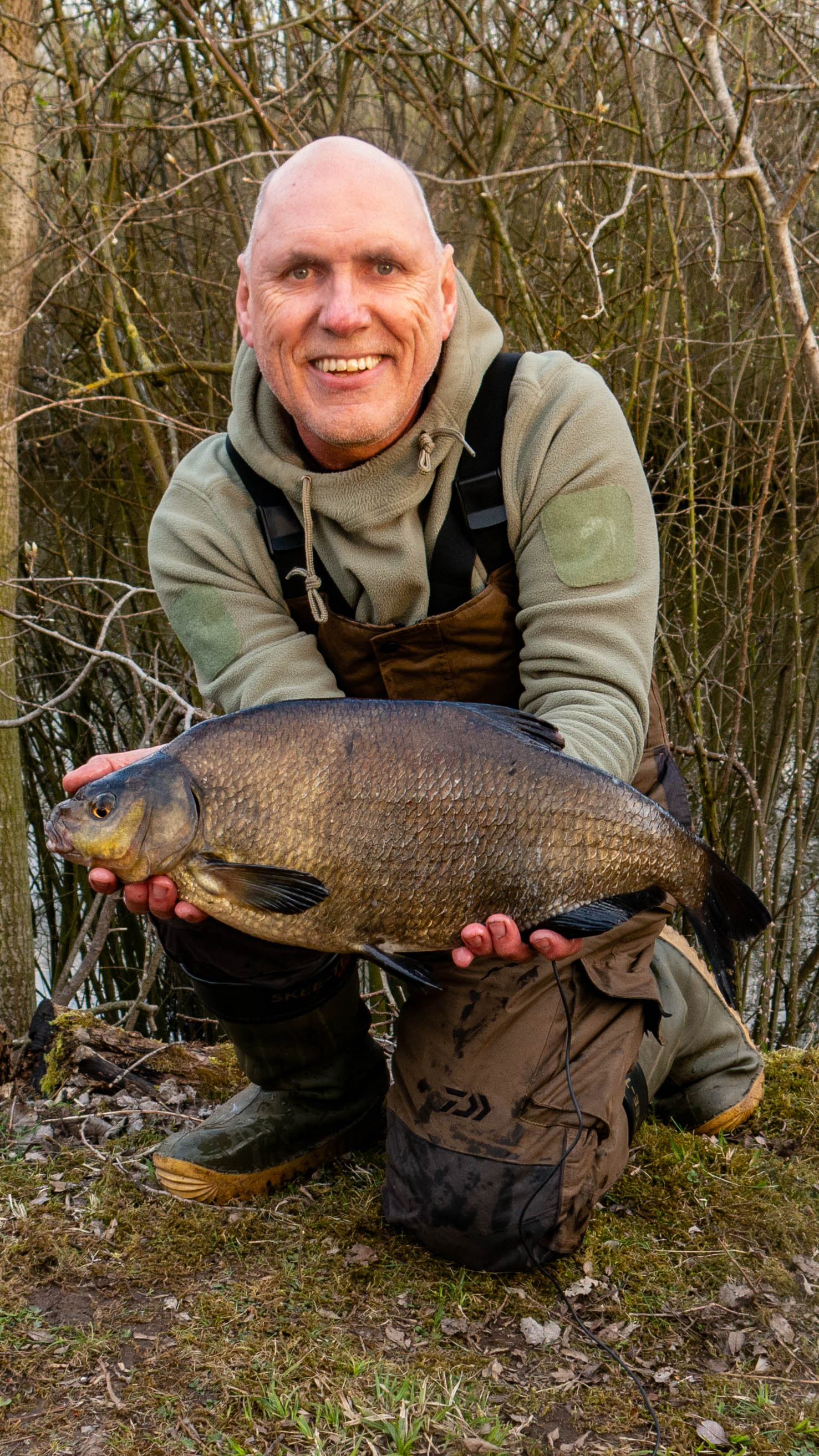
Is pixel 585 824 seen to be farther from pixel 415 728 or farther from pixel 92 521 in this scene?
pixel 92 521

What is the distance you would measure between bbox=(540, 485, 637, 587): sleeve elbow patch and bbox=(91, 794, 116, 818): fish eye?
109cm

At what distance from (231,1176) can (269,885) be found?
3.16 feet

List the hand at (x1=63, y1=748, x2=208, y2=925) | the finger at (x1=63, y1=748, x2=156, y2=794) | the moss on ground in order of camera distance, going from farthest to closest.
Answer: the finger at (x1=63, y1=748, x2=156, y2=794) → the hand at (x1=63, y1=748, x2=208, y2=925) → the moss on ground

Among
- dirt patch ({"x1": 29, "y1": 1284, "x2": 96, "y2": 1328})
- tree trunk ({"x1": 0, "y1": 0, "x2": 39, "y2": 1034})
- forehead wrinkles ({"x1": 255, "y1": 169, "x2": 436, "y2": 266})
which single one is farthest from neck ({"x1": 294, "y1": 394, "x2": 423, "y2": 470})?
tree trunk ({"x1": 0, "y1": 0, "x2": 39, "y2": 1034})

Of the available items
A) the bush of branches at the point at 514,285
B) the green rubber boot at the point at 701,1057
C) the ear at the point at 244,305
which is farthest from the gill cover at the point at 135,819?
the bush of branches at the point at 514,285

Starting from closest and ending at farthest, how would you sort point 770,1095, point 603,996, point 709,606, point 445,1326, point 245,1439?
point 245,1439, point 445,1326, point 603,996, point 770,1095, point 709,606

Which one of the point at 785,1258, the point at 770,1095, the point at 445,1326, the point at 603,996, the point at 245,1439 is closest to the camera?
the point at 245,1439

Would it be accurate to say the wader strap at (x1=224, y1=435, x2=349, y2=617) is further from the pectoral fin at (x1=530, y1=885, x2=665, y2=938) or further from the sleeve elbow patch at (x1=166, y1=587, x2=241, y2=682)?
the pectoral fin at (x1=530, y1=885, x2=665, y2=938)

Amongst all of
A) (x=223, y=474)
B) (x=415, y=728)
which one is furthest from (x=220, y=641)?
(x=415, y=728)

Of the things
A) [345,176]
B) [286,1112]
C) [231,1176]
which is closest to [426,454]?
[345,176]

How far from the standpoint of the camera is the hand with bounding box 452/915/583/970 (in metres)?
2.25

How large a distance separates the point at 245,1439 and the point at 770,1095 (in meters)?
1.76

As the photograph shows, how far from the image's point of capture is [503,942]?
2.27 m

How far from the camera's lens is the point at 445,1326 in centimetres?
233
